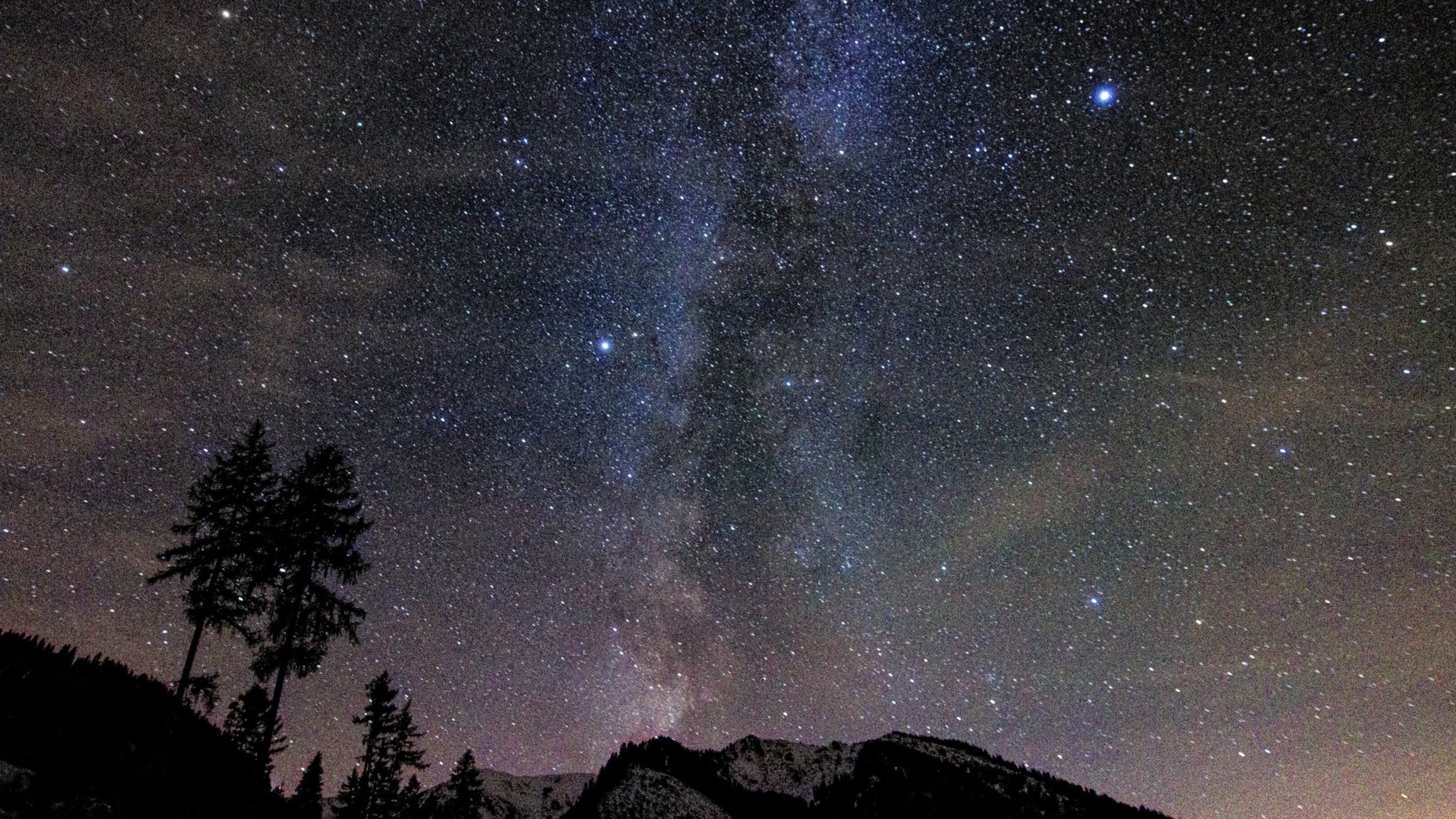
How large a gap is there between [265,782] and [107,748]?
4.85m

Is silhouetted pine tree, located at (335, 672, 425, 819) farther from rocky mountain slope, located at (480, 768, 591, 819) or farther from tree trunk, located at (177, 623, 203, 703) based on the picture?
rocky mountain slope, located at (480, 768, 591, 819)

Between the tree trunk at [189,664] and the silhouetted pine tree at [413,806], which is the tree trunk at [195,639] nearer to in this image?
the tree trunk at [189,664]

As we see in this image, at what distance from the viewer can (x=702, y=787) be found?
1941 cm

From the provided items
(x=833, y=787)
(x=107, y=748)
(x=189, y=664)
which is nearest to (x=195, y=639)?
(x=189, y=664)

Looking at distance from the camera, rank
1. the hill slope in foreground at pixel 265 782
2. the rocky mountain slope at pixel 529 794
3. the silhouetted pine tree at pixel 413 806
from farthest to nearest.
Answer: the rocky mountain slope at pixel 529 794 → the silhouetted pine tree at pixel 413 806 → the hill slope in foreground at pixel 265 782

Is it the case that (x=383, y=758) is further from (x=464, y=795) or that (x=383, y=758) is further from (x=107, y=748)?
(x=107, y=748)

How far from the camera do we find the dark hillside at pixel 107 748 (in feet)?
31.4

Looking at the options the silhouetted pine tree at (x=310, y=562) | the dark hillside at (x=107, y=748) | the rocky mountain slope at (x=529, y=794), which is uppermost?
the silhouetted pine tree at (x=310, y=562)

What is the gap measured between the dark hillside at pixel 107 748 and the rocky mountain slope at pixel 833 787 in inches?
301

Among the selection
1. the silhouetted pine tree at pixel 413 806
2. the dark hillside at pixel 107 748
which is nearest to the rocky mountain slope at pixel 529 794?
the silhouetted pine tree at pixel 413 806

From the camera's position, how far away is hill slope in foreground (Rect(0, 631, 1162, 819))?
1007 cm

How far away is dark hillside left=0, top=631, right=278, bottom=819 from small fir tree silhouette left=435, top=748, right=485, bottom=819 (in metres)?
17.1

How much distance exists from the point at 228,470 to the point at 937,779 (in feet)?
75.5

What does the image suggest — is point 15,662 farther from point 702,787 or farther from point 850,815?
point 850,815
